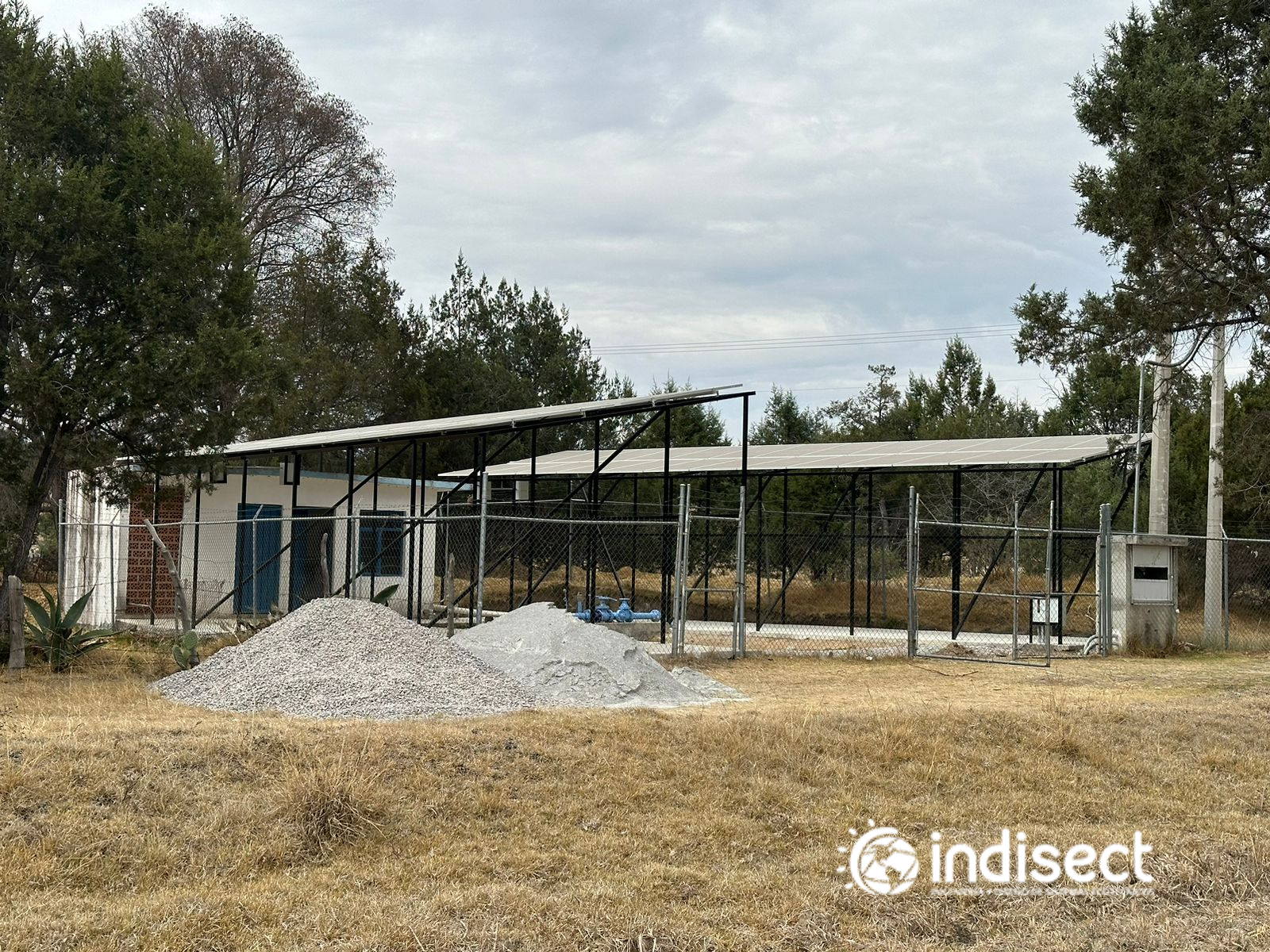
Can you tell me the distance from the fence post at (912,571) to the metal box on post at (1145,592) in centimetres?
331

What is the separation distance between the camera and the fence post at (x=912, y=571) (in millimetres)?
15539

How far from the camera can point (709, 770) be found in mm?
8422

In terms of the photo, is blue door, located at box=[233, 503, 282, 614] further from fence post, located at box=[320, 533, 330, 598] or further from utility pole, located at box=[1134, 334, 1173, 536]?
utility pole, located at box=[1134, 334, 1173, 536]

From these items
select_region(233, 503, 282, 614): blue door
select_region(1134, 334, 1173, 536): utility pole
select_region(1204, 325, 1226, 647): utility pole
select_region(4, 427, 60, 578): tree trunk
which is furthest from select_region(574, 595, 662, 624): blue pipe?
select_region(1204, 325, 1226, 647): utility pole

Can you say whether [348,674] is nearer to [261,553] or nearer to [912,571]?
[912,571]

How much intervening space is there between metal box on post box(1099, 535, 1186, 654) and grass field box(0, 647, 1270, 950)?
6.85 m

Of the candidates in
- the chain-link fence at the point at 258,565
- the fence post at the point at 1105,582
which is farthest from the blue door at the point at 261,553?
the fence post at the point at 1105,582

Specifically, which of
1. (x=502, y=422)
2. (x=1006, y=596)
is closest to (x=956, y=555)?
(x=1006, y=596)

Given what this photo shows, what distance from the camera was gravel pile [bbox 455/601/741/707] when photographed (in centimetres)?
1105

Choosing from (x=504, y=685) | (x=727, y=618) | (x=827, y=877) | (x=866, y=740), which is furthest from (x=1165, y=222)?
(x=727, y=618)

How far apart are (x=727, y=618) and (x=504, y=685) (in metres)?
13.6

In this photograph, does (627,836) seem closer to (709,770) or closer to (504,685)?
(709,770)

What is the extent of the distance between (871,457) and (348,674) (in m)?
12.1

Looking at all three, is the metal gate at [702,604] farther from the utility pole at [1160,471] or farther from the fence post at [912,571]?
the utility pole at [1160,471]
